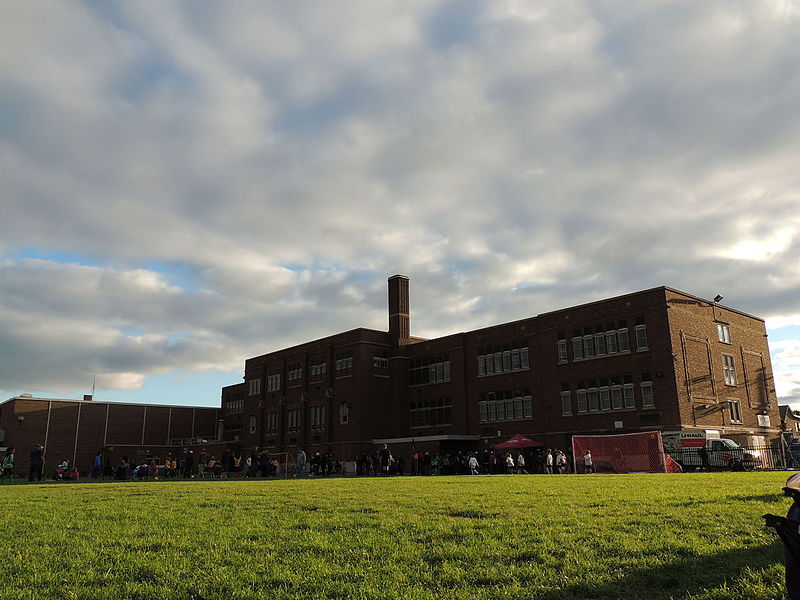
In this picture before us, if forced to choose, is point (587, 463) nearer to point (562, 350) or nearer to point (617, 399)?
point (617, 399)

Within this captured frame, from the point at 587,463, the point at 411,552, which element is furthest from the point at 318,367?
the point at 411,552

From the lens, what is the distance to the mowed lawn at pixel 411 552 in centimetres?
570

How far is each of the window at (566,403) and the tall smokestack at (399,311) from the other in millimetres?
20322

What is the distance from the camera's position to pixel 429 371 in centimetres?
6444

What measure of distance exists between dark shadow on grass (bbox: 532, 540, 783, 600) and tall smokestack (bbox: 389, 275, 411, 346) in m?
60.9

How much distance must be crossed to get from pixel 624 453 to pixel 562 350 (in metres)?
15.9

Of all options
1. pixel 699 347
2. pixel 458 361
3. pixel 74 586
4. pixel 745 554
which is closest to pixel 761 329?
pixel 699 347

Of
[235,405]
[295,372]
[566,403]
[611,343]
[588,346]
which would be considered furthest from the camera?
[235,405]

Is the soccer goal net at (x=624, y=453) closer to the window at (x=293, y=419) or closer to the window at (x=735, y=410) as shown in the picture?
the window at (x=735, y=410)

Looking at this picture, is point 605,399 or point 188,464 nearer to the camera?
point 188,464

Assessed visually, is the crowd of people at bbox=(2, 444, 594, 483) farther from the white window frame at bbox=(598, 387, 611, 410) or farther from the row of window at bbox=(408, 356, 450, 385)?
the row of window at bbox=(408, 356, 450, 385)

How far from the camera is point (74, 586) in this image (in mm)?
6070

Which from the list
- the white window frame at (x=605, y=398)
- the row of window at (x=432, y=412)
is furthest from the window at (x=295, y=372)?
the white window frame at (x=605, y=398)

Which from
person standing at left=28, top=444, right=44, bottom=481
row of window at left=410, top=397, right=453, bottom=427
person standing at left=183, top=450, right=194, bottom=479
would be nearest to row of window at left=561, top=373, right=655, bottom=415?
row of window at left=410, top=397, right=453, bottom=427
